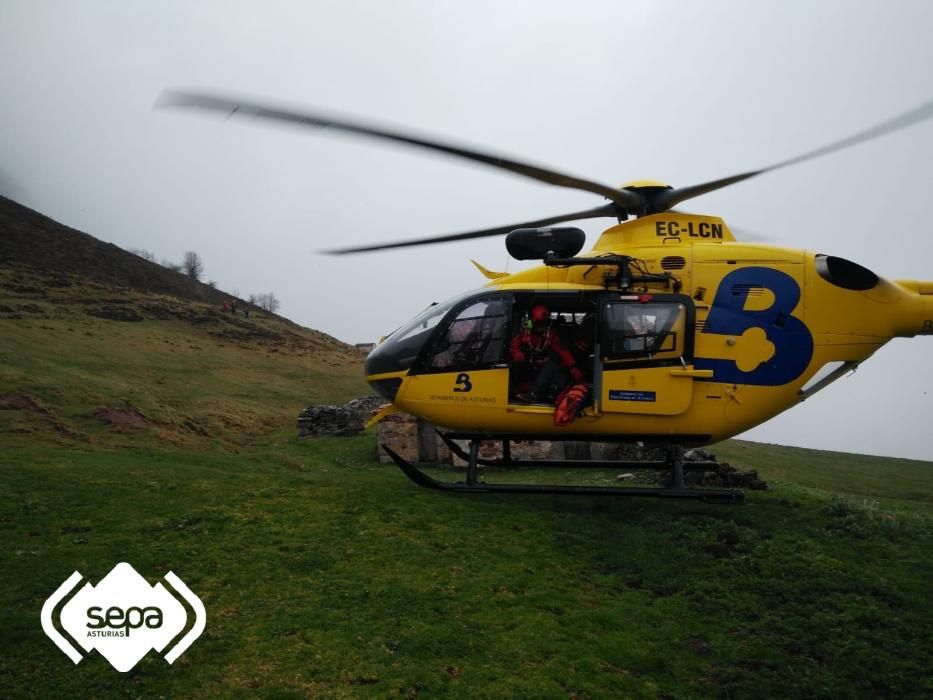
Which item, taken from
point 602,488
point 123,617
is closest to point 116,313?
point 602,488

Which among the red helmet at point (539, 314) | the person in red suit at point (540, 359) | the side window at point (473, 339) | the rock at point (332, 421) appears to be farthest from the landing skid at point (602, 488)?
the rock at point (332, 421)

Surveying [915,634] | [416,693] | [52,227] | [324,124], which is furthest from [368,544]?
[52,227]

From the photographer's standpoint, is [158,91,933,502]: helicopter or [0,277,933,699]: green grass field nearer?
[0,277,933,699]: green grass field

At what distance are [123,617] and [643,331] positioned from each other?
6773mm

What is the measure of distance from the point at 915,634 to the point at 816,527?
2.30m

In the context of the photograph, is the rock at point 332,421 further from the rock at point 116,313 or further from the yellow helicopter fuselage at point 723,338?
the rock at point 116,313

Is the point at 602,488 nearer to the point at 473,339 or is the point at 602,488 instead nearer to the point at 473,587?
the point at 473,339

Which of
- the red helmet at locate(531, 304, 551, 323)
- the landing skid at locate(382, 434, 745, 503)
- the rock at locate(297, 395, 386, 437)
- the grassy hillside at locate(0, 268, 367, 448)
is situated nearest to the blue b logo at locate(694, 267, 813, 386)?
the landing skid at locate(382, 434, 745, 503)

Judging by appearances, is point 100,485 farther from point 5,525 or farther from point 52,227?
point 52,227

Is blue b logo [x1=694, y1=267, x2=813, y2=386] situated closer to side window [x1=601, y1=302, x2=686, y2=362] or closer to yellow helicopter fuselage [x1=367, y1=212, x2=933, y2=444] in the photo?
yellow helicopter fuselage [x1=367, y1=212, x2=933, y2=444]

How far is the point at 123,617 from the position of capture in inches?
199

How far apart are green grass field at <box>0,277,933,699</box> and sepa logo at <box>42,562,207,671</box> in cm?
12

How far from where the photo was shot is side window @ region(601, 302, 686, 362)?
842 centimetres

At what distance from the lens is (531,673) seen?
14.8ft
